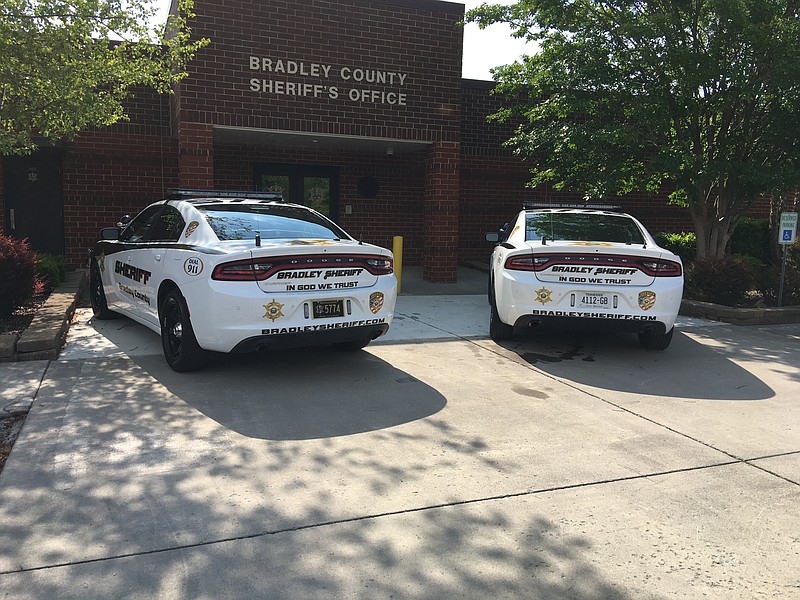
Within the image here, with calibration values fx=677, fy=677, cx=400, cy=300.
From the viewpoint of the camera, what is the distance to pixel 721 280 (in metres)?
9.85

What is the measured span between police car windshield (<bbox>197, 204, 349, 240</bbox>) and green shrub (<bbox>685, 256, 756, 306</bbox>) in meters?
6.14

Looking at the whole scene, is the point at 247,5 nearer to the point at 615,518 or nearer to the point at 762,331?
the point at 762,331

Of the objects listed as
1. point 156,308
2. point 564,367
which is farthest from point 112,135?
point 564,367

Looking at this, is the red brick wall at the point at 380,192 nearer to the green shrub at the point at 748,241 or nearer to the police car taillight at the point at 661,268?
the green shrub at the point at 748,241

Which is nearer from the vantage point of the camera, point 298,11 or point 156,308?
point 156,308

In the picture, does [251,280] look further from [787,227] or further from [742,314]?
[787,227]

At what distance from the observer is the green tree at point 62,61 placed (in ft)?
23.5

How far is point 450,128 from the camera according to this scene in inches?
509

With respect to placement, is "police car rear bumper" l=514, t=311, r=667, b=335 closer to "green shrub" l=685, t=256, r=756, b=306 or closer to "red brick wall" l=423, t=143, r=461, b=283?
"green shrub" l=685, t=256, r=756, b=306

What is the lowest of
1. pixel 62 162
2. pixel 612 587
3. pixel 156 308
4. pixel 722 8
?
pixel 612 587

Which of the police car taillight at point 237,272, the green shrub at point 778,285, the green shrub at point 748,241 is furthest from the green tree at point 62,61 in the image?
the green shrub at point 748,241

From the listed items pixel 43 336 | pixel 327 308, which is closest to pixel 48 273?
pixel 43 336

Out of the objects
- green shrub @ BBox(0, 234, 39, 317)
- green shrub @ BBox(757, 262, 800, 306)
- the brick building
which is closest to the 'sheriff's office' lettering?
the brick building

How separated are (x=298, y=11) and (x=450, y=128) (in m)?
3.44
